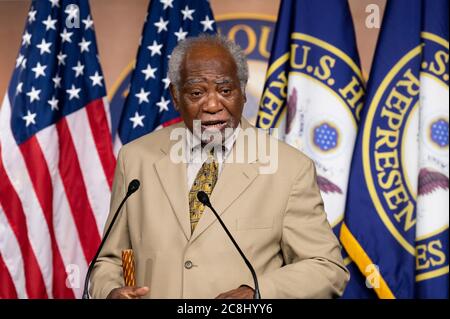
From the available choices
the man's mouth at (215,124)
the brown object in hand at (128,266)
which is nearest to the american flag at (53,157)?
the man's mouth at (215,124)

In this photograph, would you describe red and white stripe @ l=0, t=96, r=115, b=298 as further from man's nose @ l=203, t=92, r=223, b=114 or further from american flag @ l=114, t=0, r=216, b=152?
man's nose @ l=203, t=92, r=223, b=114

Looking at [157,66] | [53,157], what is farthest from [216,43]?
[53,157]

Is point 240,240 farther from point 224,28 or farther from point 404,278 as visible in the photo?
point 224,28

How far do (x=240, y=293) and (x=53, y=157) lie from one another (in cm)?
219

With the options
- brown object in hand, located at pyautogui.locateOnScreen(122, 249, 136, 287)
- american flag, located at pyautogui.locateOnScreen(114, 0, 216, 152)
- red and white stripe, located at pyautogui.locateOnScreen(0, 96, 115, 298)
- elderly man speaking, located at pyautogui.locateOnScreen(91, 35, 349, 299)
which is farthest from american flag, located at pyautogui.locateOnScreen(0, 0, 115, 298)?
brown object in hand, located at pyautogui.locateOnScreen(122, 249, 136, 287)

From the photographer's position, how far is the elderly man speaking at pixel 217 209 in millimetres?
2082

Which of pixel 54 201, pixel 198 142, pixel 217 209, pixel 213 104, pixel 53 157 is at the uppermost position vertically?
pixel 213 104

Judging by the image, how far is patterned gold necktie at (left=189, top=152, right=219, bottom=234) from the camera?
2.17 m

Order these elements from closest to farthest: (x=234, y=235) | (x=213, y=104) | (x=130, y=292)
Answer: (x=130, y=292) < (x=234, y=235) < (x=213, y=104)

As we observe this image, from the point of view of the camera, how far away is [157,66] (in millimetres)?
3881

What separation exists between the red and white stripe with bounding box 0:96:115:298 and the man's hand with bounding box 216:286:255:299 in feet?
6.72

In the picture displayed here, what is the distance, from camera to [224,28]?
13.6 ft

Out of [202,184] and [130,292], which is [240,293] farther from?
[202,184]

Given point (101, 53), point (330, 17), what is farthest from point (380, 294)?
point (101, 53)
